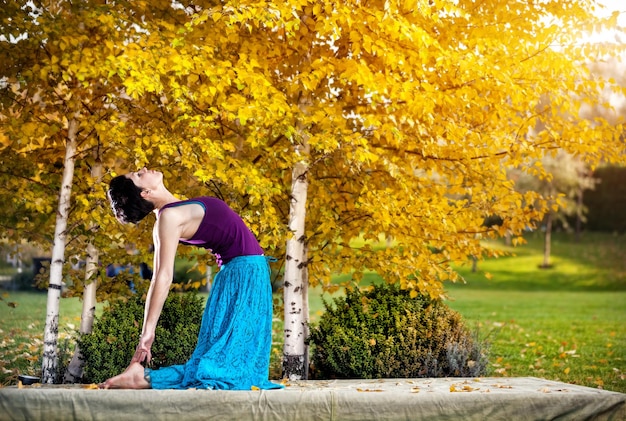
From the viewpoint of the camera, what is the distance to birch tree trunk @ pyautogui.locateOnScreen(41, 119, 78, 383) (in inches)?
248

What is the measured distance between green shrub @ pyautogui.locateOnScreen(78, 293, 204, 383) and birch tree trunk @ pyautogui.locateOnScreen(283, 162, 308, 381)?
2.69ft

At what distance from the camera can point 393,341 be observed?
20.8 feet

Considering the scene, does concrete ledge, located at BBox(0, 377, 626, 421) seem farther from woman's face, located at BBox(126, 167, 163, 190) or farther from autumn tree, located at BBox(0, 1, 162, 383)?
autumn tree, located at BBox(0, 1, 162, 383)

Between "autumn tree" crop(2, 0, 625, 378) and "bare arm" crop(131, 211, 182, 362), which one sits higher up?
"autumn tree" crop(2, 0, 625, 378)

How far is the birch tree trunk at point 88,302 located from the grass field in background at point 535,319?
16.3 inches

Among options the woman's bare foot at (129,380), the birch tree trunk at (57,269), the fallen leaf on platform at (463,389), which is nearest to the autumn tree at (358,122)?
the birch tree trunk at (57,269)

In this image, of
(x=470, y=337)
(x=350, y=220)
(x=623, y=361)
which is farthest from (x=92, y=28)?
(x=623, y=361)

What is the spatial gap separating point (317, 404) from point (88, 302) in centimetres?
332

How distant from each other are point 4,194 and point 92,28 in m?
1.67

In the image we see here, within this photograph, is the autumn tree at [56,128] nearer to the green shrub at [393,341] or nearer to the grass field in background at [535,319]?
the grass field in background at [535,319]

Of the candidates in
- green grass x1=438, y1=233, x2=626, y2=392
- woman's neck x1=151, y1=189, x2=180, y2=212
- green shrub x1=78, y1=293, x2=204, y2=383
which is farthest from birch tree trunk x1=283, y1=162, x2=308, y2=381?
woman's neck x1=151, y1=189, x2=180, y2=212

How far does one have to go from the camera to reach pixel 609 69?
3647 centimetres

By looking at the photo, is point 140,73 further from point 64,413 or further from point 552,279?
point 552,279

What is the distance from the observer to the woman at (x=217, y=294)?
4176 millimetres
